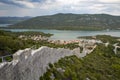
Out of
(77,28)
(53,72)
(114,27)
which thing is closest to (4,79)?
(53,72)

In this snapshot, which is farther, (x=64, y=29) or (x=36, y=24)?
(x=36, y=24)

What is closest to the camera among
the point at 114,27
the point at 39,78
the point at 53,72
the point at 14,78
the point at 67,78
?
the point at 14,78

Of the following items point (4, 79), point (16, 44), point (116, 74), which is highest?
point (4, 79)

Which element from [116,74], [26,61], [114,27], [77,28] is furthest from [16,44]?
[114,27]

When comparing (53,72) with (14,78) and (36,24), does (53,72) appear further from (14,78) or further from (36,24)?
(36,24)

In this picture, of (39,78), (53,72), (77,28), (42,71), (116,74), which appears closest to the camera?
(39,78)

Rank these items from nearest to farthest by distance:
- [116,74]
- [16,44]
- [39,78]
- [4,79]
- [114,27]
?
[4,79] → [39,78] → [116,74] → [16,44] → [114,27]

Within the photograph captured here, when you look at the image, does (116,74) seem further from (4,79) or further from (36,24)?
(36,24)

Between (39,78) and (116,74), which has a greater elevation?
(39,78)

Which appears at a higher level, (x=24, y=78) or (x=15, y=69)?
(x=15, y=69)

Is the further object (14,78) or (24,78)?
(24,78)
